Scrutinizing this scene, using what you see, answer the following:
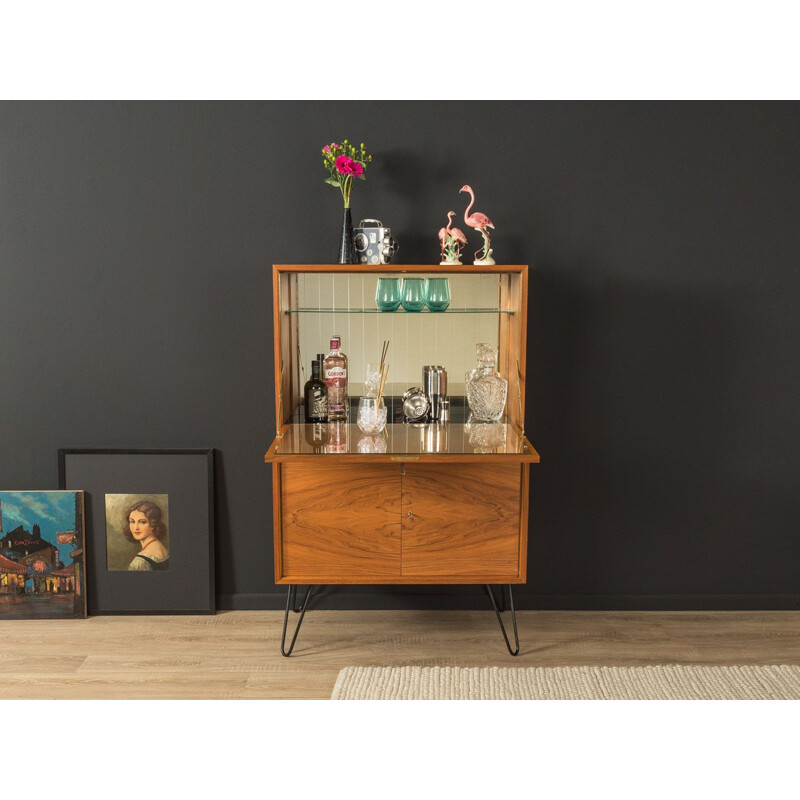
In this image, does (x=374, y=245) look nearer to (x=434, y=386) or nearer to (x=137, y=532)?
(x=434, y=386)

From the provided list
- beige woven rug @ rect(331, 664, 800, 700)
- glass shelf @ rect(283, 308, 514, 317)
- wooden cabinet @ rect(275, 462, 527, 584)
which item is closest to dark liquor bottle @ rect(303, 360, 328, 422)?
glass shelf @ rect(283, 308, 514, 317)

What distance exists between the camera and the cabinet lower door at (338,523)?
3.33 meters

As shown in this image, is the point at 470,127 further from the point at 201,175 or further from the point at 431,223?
the point at 201,175

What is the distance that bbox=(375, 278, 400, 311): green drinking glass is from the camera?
347 cm

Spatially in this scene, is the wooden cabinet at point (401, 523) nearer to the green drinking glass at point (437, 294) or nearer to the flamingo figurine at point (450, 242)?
the green drinking glass at point (437, 294)

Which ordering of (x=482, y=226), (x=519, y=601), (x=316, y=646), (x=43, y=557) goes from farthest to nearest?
1. (x=519, y=601)
2. (x=43, y=557)
3. (x=316, y=646)
4. (x=482, y=226)

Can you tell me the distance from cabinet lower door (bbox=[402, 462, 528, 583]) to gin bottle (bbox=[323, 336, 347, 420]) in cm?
51

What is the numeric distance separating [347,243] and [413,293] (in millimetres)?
364

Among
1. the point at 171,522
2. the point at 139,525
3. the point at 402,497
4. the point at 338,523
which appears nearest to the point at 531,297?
the point at 402,497

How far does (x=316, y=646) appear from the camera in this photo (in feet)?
11.7

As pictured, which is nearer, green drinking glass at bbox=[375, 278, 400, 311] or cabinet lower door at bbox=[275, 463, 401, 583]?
cabinet lower door at bbox=[275, 463, 401, 583]

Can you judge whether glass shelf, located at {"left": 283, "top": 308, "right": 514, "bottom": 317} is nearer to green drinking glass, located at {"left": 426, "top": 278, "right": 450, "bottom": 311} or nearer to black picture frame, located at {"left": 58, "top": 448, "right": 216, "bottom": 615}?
green drinking glass, located at {"left": 426, "top": 278, "right": 450, "bottom": 311}

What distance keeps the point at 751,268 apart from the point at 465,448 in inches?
65.6

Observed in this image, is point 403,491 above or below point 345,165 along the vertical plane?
below
